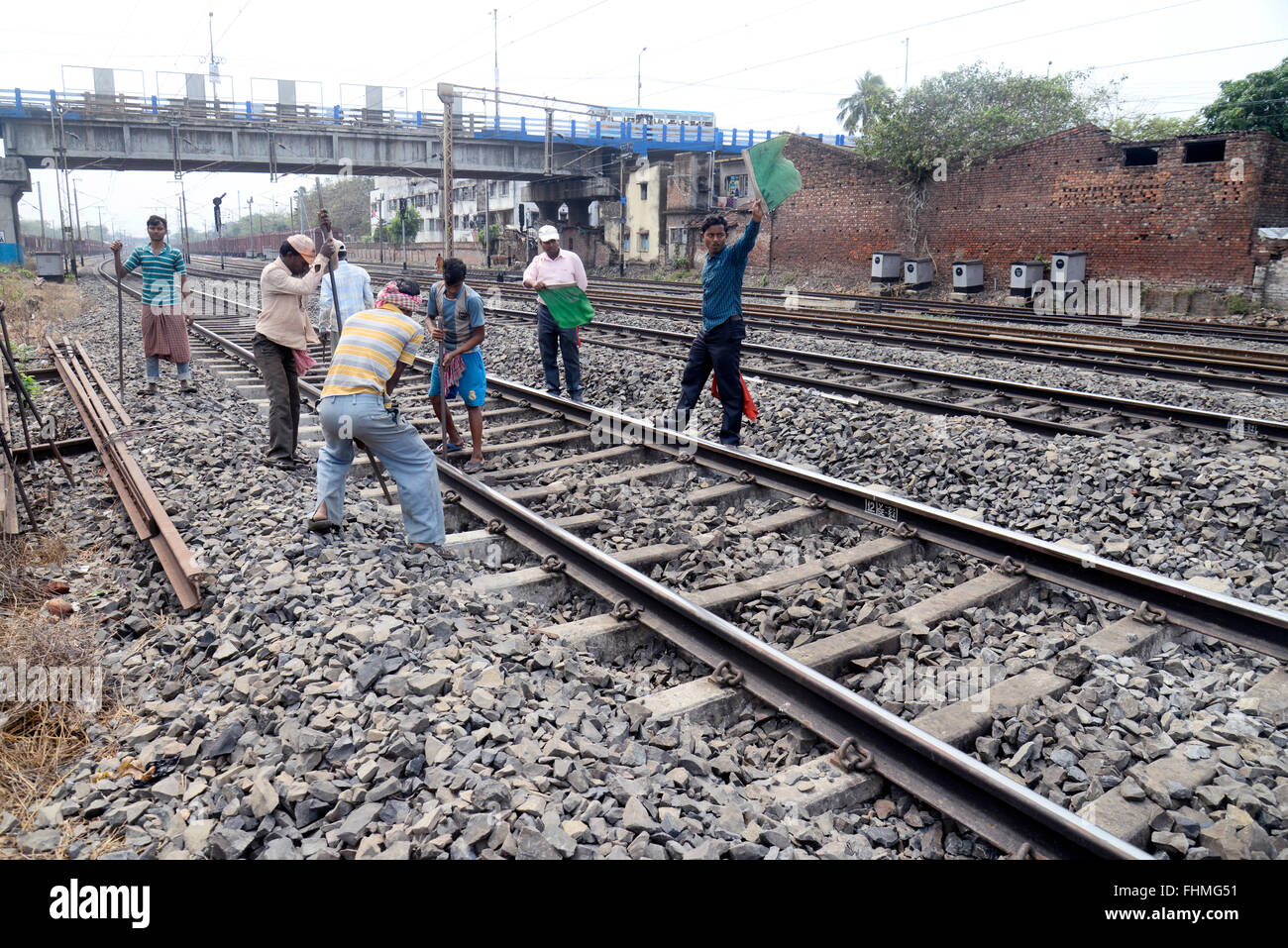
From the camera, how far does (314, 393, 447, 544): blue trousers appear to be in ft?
16.8

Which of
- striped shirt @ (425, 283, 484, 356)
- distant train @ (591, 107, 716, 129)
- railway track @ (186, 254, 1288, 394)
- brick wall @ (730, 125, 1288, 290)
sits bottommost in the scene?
railway track @ (186, 254, 1288, 394)

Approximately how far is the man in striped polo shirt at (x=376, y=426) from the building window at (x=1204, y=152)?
906 inches

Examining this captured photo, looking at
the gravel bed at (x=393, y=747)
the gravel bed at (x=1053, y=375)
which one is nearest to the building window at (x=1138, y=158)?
the gravel bed at (x=1053, y=375)

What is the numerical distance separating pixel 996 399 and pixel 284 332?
280 inches

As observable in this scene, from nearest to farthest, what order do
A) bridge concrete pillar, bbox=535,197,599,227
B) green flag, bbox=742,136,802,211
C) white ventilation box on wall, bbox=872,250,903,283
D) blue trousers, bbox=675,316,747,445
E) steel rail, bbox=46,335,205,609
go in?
steel rail, bbox=46,335,205,609 → green flag, bbox=742,136,802,211 → blue trousers, bbox=675,316,747,445 → white ventilation box on wall, bbox=872,250,903,283 → bridge concrete pillar, bbox=535,197,599,227

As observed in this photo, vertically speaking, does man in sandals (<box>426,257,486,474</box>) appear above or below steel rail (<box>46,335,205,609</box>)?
above

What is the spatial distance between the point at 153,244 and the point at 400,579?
749cm

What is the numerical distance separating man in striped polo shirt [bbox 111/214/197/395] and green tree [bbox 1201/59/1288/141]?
31311 millimetres

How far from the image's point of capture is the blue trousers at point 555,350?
9.36 metres

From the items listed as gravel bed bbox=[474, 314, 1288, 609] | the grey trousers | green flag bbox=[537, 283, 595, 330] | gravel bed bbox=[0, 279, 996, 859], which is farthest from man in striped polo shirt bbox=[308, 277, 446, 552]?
green flag bbox=[537, 283, 595, 330]

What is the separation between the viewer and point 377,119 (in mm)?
43562

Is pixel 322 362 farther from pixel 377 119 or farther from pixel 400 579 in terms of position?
pixel 377 119

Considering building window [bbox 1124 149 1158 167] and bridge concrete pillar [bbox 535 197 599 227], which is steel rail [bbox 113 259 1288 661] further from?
bridge concrete pillar [bbox 535 197 599 227]
